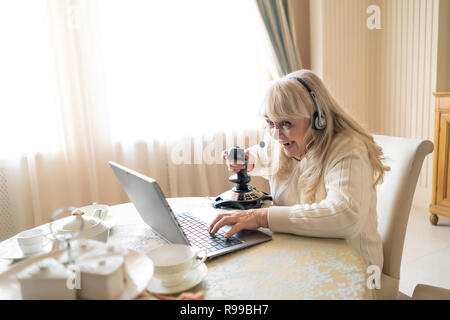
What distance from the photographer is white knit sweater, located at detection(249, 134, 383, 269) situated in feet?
3.25

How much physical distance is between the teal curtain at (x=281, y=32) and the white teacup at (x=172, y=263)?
2.39m

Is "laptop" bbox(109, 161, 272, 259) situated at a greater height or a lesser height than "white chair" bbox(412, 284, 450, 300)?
greater

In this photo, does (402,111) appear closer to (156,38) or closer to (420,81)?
(420,81)

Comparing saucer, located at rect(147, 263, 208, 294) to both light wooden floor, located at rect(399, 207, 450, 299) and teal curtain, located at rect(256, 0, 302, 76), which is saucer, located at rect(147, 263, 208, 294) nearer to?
light wooden floor, located at rect(399, 207, 450, 299)

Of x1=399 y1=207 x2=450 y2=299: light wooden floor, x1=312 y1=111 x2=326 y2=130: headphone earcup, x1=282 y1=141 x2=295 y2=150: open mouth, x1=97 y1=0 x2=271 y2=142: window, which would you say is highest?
x1=97 y1=0 x2=271 y2=142: window

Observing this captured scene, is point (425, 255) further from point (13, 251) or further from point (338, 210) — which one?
point (13, 251)

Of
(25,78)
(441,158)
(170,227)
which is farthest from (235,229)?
(441,158)

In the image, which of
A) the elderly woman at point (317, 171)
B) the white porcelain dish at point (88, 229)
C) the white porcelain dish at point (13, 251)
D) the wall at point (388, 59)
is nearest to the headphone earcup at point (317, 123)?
the elderly woman at point (317, 171)

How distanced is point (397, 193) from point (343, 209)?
0.30 meters

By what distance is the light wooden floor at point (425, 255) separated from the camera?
6.63 ft

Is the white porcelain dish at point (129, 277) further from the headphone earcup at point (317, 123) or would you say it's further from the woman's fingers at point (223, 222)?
the headphone earcup at point (317, 123)

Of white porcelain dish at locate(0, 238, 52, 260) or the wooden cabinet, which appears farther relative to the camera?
the wooden cabinet

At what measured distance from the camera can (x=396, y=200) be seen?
1.17 m

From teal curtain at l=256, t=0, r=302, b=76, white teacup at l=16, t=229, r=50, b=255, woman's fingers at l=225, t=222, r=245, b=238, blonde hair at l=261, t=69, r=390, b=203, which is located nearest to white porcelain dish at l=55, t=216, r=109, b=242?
white teacup at l=16, t=229, r=50, b=255
